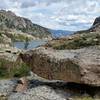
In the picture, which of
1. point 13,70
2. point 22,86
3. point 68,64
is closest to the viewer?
point 68,64

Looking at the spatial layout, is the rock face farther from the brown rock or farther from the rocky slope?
the brown rock

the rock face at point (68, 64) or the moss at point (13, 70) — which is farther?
the moss at point (13, 70)

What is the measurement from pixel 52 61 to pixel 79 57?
1.58 metres

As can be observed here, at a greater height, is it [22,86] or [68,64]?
[68,64]

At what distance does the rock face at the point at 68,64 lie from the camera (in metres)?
18.7

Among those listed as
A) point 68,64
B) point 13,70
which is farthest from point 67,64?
point 13,70

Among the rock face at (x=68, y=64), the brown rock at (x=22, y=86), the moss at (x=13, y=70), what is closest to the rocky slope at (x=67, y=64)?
the rock face at (x=68, y=64)

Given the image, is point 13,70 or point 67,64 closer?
point 67,64

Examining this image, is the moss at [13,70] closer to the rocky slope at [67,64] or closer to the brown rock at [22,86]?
the rocky slope at [67,64]

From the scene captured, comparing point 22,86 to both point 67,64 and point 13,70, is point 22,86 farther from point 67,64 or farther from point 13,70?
point 13,70

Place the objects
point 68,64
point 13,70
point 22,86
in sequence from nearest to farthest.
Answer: point 68,64 < point 22,86 < point 13,70

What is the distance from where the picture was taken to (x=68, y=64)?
1923 centimetres

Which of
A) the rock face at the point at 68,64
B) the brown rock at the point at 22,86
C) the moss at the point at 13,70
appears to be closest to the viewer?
the rock face at the point at 68,64

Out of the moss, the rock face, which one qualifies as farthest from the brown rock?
the moss
